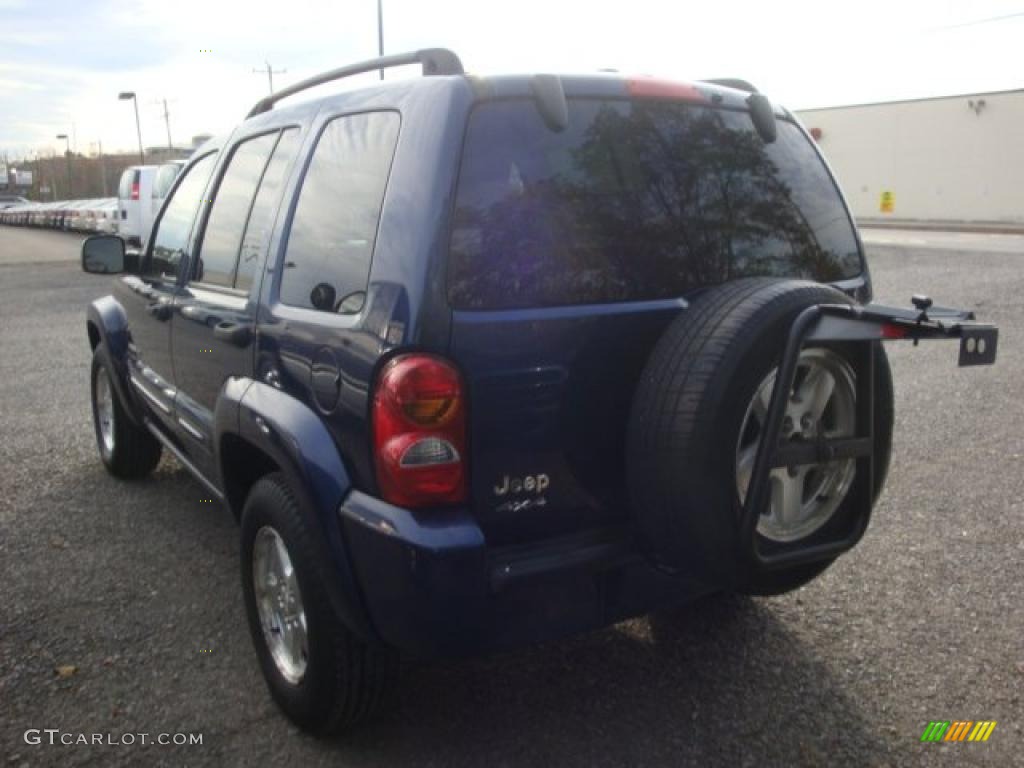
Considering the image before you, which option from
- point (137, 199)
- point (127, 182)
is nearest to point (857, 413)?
point (137, 199)

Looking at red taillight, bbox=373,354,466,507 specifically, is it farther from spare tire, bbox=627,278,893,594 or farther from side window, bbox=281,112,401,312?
spare tire, bbox=627,278,893,594

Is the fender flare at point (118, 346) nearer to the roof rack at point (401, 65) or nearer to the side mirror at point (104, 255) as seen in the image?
the side mirror at point (104, 255)

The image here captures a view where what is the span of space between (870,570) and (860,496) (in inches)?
56.1

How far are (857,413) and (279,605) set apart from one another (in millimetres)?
1857

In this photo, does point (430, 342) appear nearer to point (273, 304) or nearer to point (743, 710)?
point (273, 304)

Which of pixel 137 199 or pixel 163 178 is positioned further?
pixel 137 199

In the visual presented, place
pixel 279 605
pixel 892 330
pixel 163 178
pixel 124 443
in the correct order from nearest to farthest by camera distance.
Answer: pixel 892 330
pixel 279 605
pixel 124 443
pixel 163 178

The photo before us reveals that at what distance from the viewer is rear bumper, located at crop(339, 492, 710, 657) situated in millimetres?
2277

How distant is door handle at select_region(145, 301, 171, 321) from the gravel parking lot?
108cm

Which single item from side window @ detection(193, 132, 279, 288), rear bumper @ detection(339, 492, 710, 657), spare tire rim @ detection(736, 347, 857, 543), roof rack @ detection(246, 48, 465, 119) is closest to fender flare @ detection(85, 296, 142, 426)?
side window @ detection(193, 132, 279, 288)

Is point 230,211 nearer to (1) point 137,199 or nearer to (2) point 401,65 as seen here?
(2) point 401,65

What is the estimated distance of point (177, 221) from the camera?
4.30 meters

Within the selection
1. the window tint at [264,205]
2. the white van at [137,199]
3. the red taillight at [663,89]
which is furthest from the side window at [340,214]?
the white van at [137,199]

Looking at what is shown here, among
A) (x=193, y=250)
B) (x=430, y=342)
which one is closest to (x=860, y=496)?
(x=430, y=342)
